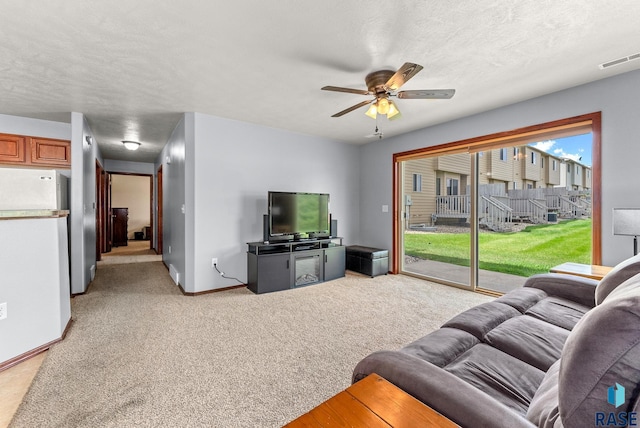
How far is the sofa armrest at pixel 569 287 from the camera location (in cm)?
189

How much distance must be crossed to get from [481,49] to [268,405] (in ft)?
9.79

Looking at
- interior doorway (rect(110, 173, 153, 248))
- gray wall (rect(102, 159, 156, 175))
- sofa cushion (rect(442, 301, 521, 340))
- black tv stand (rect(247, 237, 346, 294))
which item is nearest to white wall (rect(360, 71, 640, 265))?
sofa cushion (rect(442, 301, 521, 340))

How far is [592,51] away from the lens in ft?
7.45

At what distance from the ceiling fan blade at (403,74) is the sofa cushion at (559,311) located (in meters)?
1.79

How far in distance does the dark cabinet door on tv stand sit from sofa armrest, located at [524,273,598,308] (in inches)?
110

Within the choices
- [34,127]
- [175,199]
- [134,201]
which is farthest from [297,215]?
[134,201]

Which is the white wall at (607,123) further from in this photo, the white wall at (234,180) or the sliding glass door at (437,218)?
the white wall at (234,180)

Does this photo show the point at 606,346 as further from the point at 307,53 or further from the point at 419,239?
the point at 419,239

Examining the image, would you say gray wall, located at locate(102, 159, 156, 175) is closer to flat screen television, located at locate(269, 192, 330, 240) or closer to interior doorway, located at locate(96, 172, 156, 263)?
interior doorway, located at locate(96, 172, 156, 263)

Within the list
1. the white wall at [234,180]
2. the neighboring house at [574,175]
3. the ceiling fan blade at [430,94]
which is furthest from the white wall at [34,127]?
the neighboring house at [574,175]

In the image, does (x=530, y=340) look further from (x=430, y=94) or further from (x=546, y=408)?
(x=430, y=94)

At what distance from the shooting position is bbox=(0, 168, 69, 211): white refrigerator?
10.5 ft

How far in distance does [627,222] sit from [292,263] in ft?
11.4

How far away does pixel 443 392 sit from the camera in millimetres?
861
